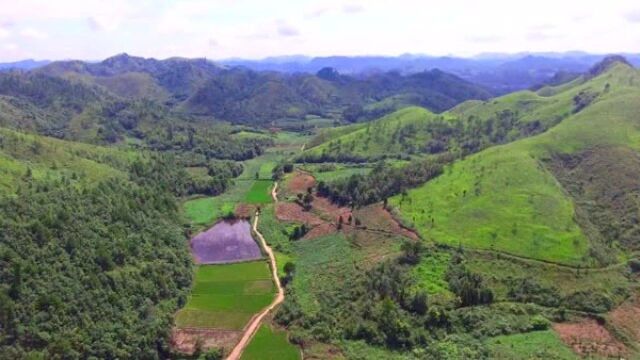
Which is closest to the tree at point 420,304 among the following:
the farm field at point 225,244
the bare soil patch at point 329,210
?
the farm field at point 225,244

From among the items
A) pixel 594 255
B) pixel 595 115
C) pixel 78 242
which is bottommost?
pixel 594 255

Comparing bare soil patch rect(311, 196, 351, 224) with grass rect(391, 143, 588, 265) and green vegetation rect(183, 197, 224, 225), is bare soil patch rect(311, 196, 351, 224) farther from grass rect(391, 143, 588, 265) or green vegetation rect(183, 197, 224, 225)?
green vegetation rect(183, 197, 224, 225)

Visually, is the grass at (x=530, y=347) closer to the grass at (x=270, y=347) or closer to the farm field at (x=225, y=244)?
the grass at (x=270, y=347)

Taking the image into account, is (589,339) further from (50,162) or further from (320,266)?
(50,162)

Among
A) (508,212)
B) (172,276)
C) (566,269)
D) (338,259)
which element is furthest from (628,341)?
(172,276)

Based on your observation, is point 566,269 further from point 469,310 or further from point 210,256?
point 210,256
